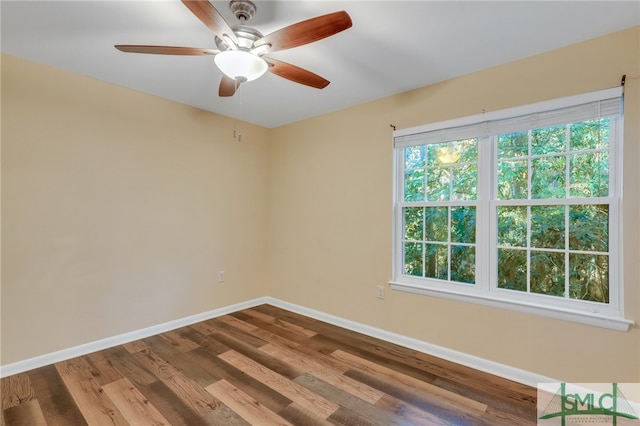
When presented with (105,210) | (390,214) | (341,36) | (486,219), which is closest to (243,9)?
(341,36)

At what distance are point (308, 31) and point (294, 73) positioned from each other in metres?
0.49

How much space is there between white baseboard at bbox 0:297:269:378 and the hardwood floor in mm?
63

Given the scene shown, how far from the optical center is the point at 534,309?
220 cm

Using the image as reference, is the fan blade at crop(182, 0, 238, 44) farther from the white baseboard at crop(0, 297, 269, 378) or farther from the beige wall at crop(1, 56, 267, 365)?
the white baseboard at crop(0, 297, 269, 378)

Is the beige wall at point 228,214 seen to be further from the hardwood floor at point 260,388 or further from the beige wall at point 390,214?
the hardwood floor at point 260,388

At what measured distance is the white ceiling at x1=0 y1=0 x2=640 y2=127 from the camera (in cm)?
174

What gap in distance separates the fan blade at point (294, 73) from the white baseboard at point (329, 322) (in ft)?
7.85

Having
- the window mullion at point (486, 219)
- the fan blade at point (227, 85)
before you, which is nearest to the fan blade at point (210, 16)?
the fan blade at point (227, 85)

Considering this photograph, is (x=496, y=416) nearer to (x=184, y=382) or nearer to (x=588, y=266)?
(x=588, y=266)

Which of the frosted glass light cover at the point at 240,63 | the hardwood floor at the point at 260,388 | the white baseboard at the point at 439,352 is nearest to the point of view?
the frosted glass light cover at the point at 240,63

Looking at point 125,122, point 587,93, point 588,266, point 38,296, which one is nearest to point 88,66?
point 125,122

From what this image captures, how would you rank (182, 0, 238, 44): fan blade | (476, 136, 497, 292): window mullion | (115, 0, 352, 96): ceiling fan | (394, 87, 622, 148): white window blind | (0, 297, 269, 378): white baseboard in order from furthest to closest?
(476, 136, 497, 292): window mullion → (0, 297, 269, 378): white baseboard → (394, 87, 622, 148): white window blind → (115, 0, 352, 96): ceiling fan → (182, 0, 238, 44): fan blade

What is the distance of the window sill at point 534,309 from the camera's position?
6.31ft

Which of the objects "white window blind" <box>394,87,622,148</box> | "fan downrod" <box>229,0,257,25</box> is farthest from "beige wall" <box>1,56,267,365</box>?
"white window blind" <box>394,87,622,148</box>
